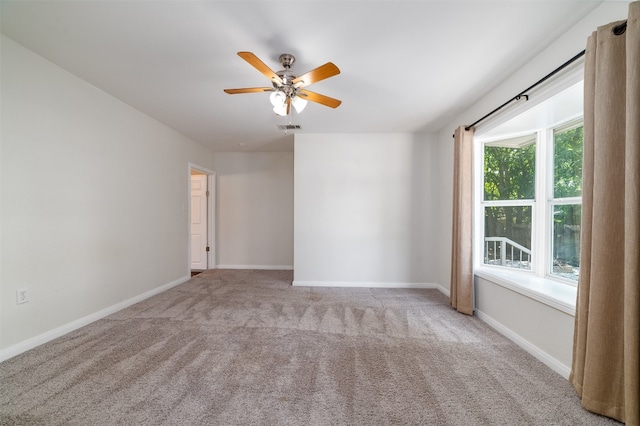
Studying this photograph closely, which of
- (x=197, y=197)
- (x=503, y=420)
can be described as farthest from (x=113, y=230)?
(x=503, y=420)

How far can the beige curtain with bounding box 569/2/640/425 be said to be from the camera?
47.3 inches

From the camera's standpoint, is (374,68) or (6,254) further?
(374,68)

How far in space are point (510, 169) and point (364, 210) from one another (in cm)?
192

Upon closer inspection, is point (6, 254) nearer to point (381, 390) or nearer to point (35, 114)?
A: point (35, 114)

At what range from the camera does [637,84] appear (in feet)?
3.90

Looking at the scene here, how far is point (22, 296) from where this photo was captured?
1.95 metres

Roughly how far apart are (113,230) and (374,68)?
326 cm

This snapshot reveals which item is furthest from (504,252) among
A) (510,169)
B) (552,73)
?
(552,73)

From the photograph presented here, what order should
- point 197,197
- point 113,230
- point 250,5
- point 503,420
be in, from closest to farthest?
point 503,420
point 250,5
point 113,230
point 197,197

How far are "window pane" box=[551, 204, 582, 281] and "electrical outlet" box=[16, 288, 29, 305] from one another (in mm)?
4507

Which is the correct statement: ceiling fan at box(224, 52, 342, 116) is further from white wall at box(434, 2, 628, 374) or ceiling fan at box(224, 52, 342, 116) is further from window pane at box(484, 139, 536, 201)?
window pane at box(484, 139, 536, 201)

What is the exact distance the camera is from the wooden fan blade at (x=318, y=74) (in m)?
1.65

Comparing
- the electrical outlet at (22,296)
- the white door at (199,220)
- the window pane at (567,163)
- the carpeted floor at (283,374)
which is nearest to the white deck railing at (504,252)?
the window pane at (567,163)

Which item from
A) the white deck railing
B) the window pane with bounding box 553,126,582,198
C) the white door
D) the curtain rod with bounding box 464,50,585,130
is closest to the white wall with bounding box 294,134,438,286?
the white deck railing
